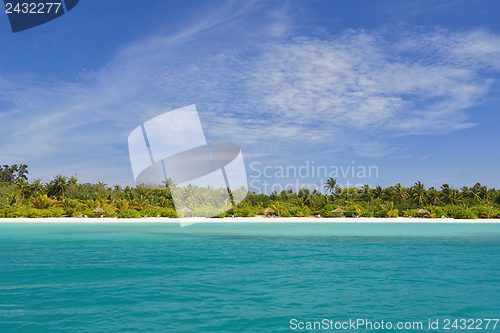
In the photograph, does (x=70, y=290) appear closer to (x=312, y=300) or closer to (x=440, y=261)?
(x=312, y=300)

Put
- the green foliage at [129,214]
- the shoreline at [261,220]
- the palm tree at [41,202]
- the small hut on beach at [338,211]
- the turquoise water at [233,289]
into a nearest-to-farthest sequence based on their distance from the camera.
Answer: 1. the turquoise water at [233,289]
2. the shoreline at [261,220]
3. the palm tree at [41,202]
4. the green foliage at [129,214]
5. the small hut on beach at [338,211]

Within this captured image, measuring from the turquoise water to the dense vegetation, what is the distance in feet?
117

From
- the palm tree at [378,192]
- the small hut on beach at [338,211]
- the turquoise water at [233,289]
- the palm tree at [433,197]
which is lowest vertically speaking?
the turquoise water at [233,289]

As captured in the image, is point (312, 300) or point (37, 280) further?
point (37, 280)

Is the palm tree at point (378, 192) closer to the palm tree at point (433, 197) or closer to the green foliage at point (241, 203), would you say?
the green foliage at point (241, 203)

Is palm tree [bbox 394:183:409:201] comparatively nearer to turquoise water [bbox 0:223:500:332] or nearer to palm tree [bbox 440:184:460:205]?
palm tree [bbox 440:184:460:205]

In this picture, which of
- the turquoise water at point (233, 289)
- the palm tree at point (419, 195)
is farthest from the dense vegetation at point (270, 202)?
the turquoise water at point (233, 289)

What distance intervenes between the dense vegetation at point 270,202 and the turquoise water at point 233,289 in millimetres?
35736

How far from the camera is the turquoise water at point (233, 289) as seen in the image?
888 centimetres

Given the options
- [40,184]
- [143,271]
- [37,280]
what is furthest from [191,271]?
[40,184]

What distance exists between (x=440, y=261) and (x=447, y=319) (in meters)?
9.85

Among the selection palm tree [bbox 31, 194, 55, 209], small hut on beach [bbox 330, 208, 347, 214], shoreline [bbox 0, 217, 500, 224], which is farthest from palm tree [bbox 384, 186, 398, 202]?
palm tree [bbox 31, 194, 55, 209]

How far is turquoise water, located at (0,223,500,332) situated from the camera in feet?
29.1

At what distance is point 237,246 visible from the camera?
2361cm
